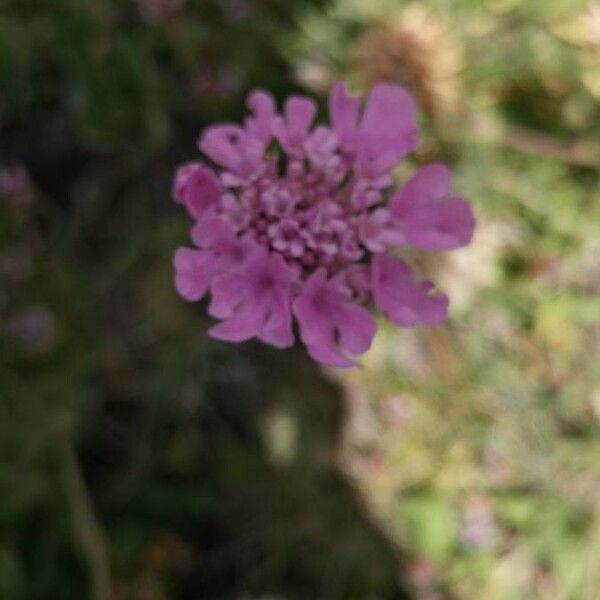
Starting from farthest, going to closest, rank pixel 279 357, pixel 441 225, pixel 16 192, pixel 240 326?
pixel 279 357 → pixel 16 192 → pixel 441 225 → pixel 240 326

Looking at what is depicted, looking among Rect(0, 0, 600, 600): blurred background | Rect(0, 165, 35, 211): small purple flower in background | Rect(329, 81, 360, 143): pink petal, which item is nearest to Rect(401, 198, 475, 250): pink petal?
Rect(329, 81, 360, 143): pink petal

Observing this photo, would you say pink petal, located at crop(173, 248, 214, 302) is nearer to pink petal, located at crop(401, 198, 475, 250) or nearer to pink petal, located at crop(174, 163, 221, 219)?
pink petal, located at crop(174, 163, 221, 219)

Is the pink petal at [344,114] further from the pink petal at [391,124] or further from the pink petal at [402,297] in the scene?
the pink petal at [402,297]

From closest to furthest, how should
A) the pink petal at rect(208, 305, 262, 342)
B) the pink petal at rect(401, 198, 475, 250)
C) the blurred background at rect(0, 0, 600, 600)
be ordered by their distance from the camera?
the pink petal at rect(208, 305, 262, 342) < the pink petal at rect(401, 198, 475, 250) < the blurred background at rect(0, 0, 600, 600)

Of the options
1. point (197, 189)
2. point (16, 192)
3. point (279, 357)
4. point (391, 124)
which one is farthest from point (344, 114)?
point (279, 357)

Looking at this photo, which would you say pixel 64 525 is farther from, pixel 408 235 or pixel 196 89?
pixel 408 235

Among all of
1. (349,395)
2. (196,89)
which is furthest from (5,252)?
(349,395)

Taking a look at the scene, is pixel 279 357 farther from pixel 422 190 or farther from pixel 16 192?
pixel 422 190

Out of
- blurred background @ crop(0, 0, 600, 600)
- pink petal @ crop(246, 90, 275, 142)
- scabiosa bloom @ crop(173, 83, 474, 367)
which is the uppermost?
pink petal @ crop(246, 90, 275, 142)

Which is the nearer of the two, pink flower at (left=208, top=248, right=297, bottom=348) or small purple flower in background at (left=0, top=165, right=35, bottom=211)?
pink flower at (left=208, top=248, right=297, bottom=348)
